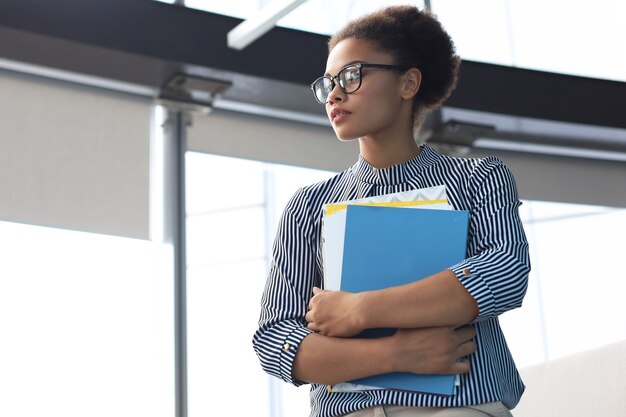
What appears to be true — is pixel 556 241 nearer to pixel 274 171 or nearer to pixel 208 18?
pixel 274 171

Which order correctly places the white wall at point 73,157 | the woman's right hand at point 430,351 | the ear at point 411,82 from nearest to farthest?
the woman's right hand at point 430,351, the ear at point 411,82, the white wall at point 73,157

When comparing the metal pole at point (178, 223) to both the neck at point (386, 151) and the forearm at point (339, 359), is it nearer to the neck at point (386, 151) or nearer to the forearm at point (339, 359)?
the neck at point (386, 151)

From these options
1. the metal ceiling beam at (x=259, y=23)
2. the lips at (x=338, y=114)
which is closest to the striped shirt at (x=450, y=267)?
Result: the lips at (x=338, y=114)

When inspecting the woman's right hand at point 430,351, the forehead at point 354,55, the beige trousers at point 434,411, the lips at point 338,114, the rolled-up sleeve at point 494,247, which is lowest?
the beige trousers at point 434,411

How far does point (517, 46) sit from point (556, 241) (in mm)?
1101

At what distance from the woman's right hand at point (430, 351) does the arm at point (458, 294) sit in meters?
0.02

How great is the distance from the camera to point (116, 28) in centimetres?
383

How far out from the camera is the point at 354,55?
1.72m

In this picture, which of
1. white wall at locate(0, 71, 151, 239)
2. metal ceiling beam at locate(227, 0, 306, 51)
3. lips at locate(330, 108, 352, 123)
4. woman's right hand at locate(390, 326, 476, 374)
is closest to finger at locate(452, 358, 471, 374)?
woman's right hand at locate(390, 326, 476, 374)

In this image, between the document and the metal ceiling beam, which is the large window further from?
the document

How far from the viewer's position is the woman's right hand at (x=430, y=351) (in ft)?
4.69

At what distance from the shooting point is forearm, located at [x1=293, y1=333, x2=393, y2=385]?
1.44 m

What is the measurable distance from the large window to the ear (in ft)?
7.99

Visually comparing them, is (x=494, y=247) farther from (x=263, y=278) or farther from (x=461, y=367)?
(x=263, y=278)
